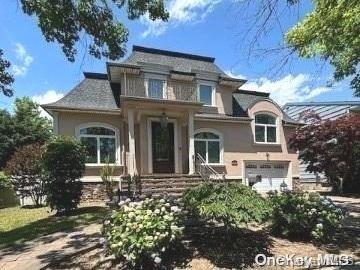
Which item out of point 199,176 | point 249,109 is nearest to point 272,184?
point 249,109

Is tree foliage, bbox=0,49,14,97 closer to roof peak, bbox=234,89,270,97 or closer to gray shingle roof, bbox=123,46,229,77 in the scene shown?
gray shingle roof, bbox=123,46,229,77

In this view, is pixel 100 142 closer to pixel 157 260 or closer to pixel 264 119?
pixel 264 119

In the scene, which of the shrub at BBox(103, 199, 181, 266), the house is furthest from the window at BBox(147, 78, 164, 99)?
the shrub at BBox(103, 199, 181, 266)

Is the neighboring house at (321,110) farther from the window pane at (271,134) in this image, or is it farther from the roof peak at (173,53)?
the roof peak at (173,53)

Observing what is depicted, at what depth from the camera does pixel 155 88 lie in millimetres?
17375

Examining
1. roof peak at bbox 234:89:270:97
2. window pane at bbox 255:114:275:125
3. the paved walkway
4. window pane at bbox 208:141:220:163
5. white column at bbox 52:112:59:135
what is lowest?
the paved walkway

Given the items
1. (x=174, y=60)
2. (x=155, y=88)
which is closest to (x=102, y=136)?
(x=155, y=88)

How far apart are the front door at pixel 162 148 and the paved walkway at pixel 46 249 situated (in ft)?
28.7

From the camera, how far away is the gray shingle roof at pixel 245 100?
19750mm

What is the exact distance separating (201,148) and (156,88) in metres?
3.68

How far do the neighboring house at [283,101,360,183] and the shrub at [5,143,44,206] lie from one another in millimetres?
15017

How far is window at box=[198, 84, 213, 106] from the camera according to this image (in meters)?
18.7

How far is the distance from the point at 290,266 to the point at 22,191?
12.1m

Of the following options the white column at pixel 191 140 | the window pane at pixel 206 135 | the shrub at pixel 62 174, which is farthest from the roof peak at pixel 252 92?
the shrub at pixel 62 174
